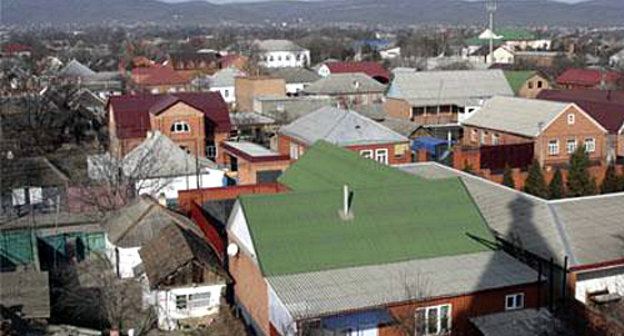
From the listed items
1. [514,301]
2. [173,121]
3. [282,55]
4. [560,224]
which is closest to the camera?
[514,301]

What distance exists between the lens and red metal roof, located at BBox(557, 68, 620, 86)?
50.3 meters

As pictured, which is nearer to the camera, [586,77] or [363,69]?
[586,77]

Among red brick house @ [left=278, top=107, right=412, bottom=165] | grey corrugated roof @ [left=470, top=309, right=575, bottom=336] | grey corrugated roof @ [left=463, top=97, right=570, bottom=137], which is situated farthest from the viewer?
grey corrugated roof @ [left=463, top=97, right=570, bottom=137]

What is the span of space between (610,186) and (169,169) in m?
13.6

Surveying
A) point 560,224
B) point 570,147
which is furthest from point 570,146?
point 560,224

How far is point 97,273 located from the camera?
1767 centimetres

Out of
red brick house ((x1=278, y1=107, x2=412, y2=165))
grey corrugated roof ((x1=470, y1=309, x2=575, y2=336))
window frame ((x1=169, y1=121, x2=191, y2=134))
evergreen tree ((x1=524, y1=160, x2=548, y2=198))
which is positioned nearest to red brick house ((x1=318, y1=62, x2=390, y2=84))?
window frame ((x1=169, y1=121, x2=191, y2=134))

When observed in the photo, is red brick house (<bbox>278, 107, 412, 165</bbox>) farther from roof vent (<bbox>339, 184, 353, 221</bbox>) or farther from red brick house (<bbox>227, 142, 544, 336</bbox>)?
roof vent (<bbox>339, 184, 353, 221</bbox>)

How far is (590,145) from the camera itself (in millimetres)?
28109

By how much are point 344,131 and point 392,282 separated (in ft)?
44.7

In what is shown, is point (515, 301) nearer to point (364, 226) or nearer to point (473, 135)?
point (364, 226)

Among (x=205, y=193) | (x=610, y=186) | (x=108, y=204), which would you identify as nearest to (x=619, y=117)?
(x=610, y=186)

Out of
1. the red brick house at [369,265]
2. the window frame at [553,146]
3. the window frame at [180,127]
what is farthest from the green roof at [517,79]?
the red brick house at [369,265]

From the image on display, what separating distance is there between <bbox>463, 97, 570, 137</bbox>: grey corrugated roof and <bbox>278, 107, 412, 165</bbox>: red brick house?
464 cm
